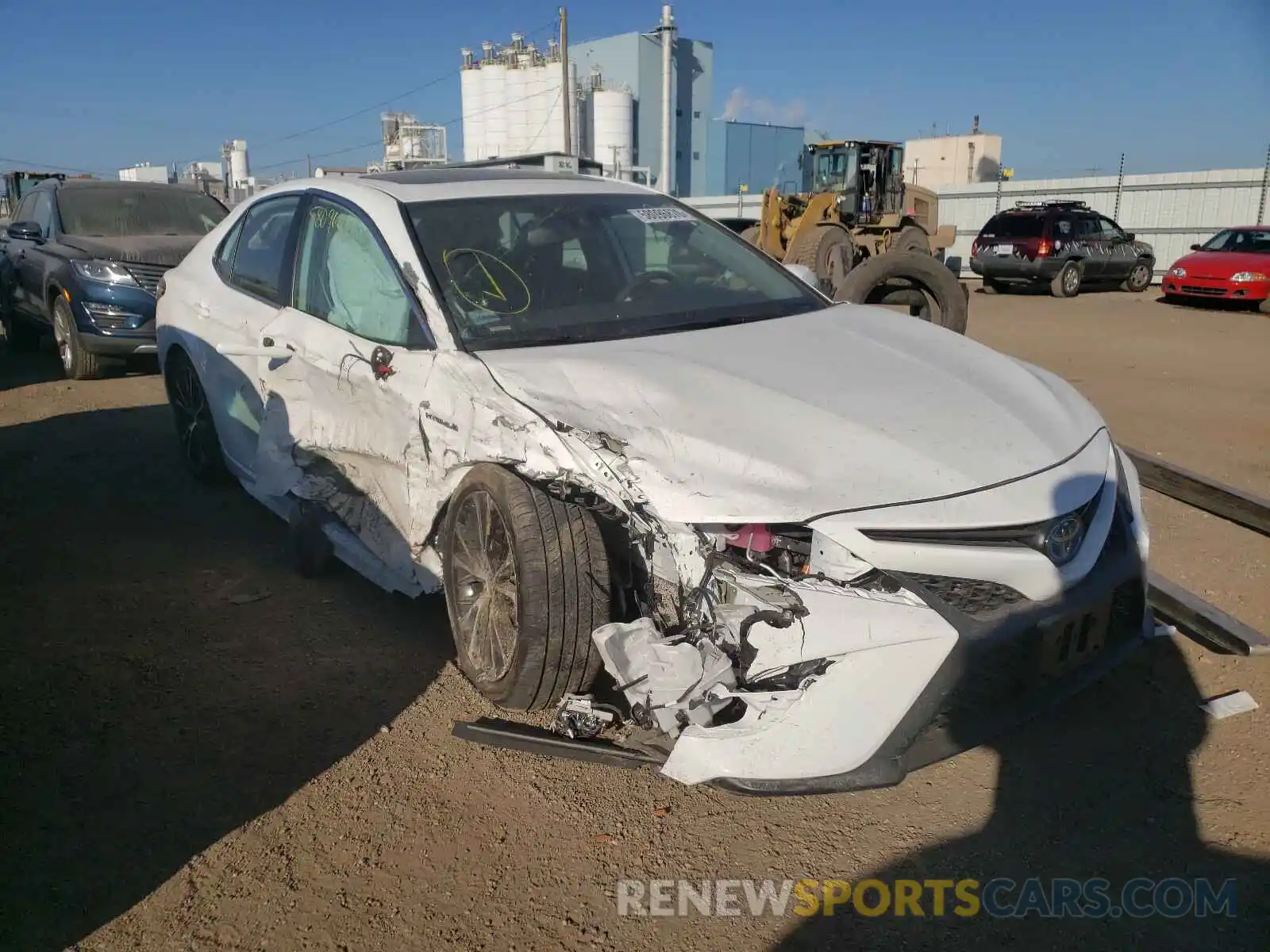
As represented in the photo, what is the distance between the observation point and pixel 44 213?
9.48 metres

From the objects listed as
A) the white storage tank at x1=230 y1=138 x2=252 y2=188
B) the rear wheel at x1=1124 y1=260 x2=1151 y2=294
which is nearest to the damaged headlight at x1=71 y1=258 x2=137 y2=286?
the rear wheel at x1=1124 y1=260 x2=1151 y2=294

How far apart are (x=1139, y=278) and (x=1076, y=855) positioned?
2068cm

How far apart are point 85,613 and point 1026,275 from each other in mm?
18528

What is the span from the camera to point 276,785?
9.39 ft

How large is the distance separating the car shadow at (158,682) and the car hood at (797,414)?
1.29 meters

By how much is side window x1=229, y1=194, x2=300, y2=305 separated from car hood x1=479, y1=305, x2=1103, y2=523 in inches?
67.7

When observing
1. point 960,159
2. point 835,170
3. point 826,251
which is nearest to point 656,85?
point 960,159

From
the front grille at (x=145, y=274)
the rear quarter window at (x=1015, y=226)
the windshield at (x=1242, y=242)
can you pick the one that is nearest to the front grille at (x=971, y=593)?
the front grille at (x=145, y=274)

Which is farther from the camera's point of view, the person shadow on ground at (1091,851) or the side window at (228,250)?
the side window at (228,250)

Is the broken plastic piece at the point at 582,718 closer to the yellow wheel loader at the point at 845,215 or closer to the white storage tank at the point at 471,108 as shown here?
the yellow wheel loader at the point at 845,215

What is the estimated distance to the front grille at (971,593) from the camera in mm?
2360

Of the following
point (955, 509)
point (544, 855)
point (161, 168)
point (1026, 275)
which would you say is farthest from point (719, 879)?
point (161, 168)

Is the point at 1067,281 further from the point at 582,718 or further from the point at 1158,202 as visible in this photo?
the point at 582,718

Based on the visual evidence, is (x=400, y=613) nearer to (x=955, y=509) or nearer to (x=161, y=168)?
(x=955, y=509)
